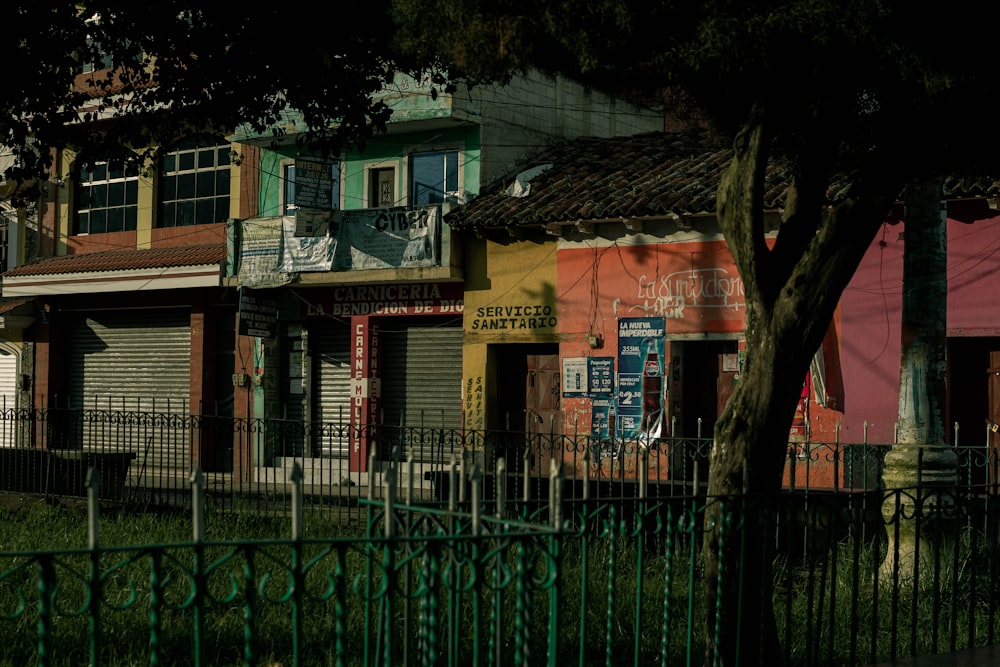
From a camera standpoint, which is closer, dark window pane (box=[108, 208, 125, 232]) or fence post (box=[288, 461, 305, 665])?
fence post (box=[288, 461, 305, 665])

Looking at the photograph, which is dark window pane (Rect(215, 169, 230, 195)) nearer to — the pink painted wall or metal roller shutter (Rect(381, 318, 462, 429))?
metal roller shutter (Rect(381, 318, 462, 429))

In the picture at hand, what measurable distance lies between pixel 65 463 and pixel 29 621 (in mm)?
7182

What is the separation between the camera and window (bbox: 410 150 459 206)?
2222cm

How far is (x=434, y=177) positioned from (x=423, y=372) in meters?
3.38

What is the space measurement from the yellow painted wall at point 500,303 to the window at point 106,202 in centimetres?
794

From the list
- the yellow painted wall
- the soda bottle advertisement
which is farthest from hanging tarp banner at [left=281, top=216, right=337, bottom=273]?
the soda bottle advertisement

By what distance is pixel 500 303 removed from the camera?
70.7ft

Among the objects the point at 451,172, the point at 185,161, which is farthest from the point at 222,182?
the point at 451,172

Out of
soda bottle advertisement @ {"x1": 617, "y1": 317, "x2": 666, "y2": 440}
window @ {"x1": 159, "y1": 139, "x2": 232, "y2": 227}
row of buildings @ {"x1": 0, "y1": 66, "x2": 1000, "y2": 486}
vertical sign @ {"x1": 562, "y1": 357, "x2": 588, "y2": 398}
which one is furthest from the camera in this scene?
window @ {"x1": 159, "y1": 139, "x2": 232, "y2": 227}

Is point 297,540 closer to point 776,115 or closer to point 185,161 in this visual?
point 776,115

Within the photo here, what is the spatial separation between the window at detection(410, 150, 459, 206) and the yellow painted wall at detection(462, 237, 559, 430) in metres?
1.11

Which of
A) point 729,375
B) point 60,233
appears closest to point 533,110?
point 729,375

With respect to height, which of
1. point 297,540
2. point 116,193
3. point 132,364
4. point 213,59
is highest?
point 116,193

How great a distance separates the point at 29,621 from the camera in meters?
8.59
